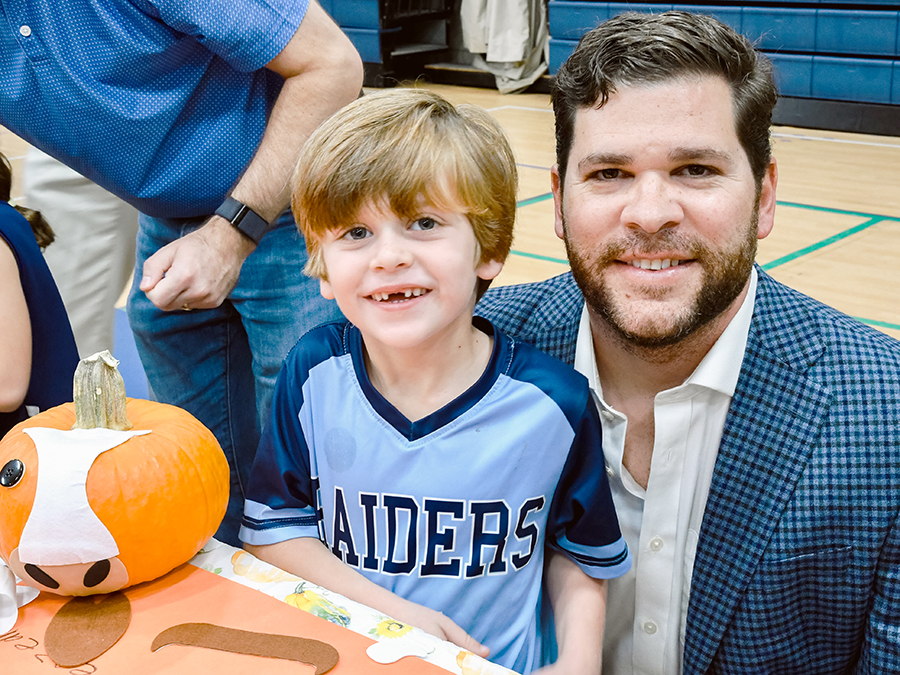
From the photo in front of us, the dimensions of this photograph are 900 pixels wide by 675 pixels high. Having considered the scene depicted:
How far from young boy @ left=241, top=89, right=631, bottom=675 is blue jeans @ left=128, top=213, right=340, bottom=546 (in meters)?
0.39

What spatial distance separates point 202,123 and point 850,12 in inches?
218

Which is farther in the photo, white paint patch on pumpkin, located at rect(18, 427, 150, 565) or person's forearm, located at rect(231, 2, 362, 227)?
person's forearm, located at rect(231, 2, 362, 227)

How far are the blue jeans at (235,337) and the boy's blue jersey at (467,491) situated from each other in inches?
16.4

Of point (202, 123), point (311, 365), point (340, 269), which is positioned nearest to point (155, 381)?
point (202, 123)

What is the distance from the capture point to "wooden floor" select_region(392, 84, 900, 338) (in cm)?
326

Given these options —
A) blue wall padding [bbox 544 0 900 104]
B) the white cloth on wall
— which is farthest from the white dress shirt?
the white cloth on wall

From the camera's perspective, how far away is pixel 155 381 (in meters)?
1.58

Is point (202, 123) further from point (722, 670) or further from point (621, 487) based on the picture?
point (722, 670)

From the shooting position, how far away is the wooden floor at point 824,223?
326cm

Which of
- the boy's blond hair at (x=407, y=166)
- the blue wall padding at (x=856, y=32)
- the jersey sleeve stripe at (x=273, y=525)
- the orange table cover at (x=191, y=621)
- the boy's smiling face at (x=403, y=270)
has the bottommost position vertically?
the blue wall padding at (x=856, y=32)

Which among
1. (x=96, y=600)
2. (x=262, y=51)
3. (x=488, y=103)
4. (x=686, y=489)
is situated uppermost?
(x=262, y=51)

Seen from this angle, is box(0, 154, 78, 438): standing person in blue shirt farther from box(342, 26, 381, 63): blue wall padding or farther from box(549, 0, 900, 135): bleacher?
box(342, 26, 381, 63): blue wall padding

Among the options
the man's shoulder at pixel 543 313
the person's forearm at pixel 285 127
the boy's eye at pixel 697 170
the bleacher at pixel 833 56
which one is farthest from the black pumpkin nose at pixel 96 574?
the bleacher at pixel 833 56

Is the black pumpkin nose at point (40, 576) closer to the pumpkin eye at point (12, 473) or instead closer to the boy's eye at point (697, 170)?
the pumpkin eye at point (12, 473)
